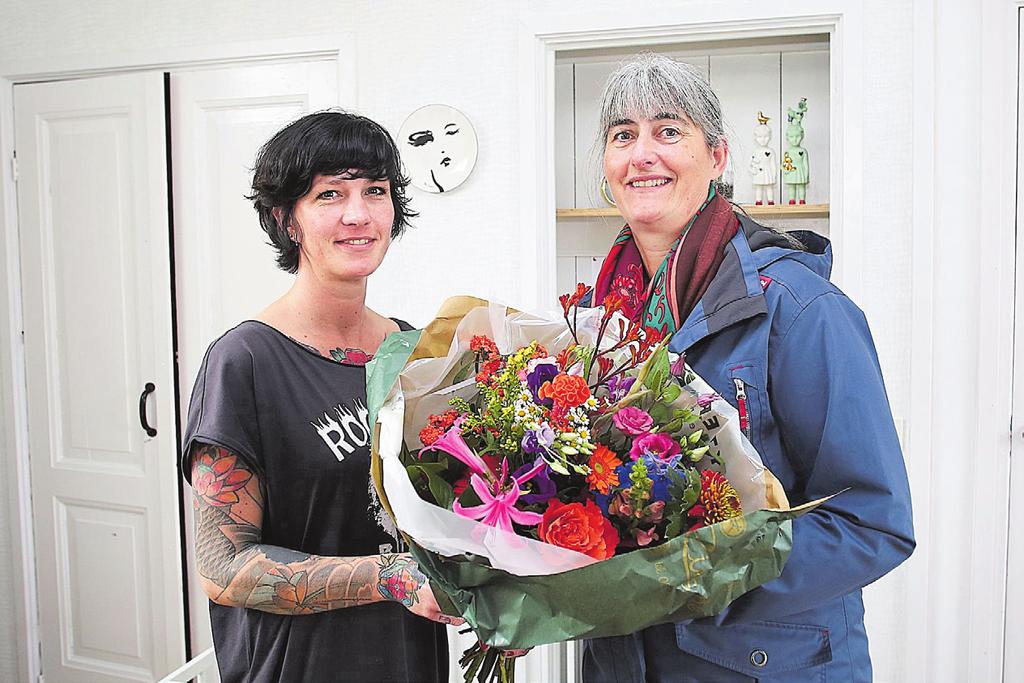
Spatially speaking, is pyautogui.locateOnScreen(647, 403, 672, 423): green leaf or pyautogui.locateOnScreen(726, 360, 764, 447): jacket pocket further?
pyautogui.locateOnScreen(726, 360, 764, 447): jacket pocket

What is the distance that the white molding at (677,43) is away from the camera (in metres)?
2.49

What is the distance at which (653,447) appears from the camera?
101cm

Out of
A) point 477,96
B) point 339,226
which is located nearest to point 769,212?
point 477,96

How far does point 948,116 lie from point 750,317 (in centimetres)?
155

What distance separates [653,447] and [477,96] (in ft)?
6.54

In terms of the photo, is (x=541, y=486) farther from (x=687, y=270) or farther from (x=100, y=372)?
(x=100, y=372)

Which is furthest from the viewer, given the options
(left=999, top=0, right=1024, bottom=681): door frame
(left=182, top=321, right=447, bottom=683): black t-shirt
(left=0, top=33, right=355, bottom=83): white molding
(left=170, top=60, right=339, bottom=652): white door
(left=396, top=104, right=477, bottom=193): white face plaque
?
(left=170, top=60, right=339, bottom=652): white door

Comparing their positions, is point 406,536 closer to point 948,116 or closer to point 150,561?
point 948,116

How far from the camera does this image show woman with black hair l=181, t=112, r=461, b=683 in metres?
1.38

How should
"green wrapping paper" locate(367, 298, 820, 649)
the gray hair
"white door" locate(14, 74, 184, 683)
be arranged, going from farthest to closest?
1. "white door" locate(14, 74, 184, 683)
2. the gray hair
3. "green wrapping paper" locate(367, 298, 820, 649)

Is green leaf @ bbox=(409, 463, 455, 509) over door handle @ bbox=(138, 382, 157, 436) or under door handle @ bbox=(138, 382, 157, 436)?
over

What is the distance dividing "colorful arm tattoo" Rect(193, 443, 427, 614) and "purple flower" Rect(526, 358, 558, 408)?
1.48 ft

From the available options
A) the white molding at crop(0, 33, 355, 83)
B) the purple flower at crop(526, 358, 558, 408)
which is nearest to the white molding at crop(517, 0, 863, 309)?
the white molding at crop(0, 33, 355, 83)

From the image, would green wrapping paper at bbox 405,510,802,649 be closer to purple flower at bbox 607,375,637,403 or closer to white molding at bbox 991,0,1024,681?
purple flower at bbox 607,375,637,403
